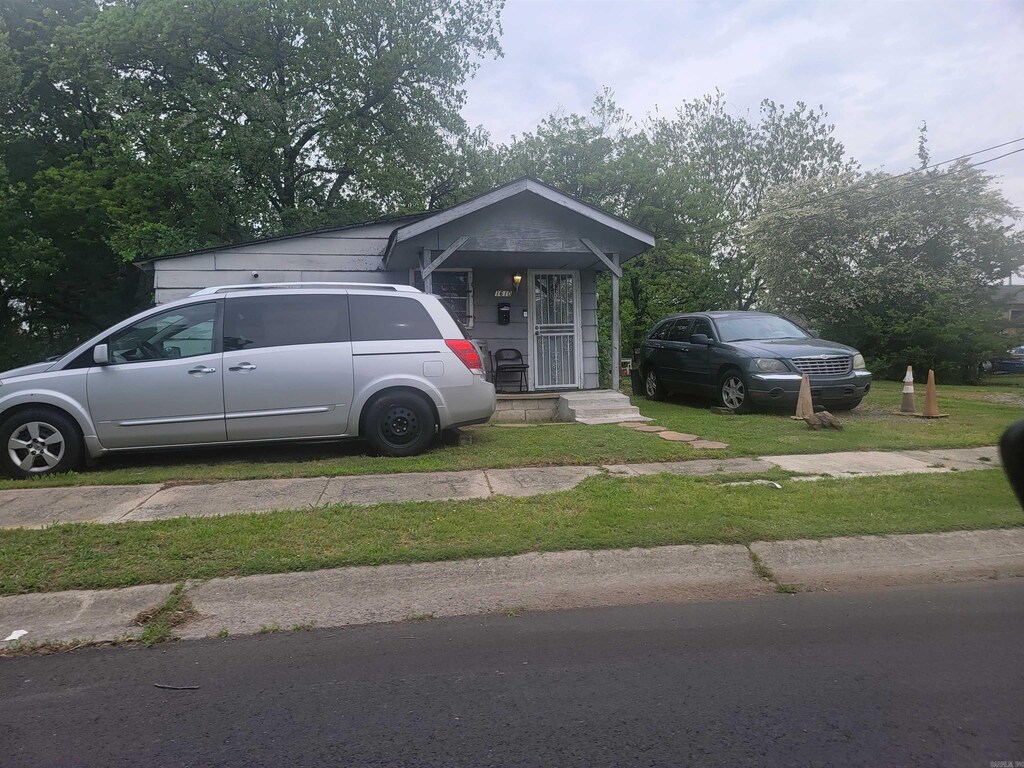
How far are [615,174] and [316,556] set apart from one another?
19.8 metres

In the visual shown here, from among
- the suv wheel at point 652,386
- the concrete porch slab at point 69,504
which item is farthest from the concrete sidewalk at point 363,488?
the suv wheel at point 652,386

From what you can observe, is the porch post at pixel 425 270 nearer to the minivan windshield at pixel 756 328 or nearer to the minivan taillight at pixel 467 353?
the minivan taillight at pixel 467 353

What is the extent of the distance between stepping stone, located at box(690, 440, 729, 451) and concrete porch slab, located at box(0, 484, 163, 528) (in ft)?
18.5

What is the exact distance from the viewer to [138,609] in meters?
3.77

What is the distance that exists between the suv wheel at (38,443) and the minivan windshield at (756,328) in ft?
30.3

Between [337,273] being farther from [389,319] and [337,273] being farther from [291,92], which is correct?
[291,92]

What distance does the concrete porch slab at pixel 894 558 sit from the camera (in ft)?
14.1

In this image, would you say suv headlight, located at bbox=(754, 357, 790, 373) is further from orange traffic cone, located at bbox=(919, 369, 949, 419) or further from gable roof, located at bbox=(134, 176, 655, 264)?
gable roof, located at bbox=(134, 176, 655, 264)

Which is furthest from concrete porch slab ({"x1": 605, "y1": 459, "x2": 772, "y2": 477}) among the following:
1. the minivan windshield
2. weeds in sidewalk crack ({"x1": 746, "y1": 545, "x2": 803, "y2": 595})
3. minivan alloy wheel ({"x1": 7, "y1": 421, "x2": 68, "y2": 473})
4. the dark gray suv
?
minivan alloy wheel ({"x1": 7, "y1": 421, "x2": 68, "y2": 473})

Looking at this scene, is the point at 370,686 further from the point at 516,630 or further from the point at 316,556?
the point at 316,556

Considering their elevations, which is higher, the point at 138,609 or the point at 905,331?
the point at 905,331

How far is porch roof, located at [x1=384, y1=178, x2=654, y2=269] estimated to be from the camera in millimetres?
10609

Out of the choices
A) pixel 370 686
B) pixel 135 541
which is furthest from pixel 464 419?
pixel 370 686

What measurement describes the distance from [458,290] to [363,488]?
6.91m
